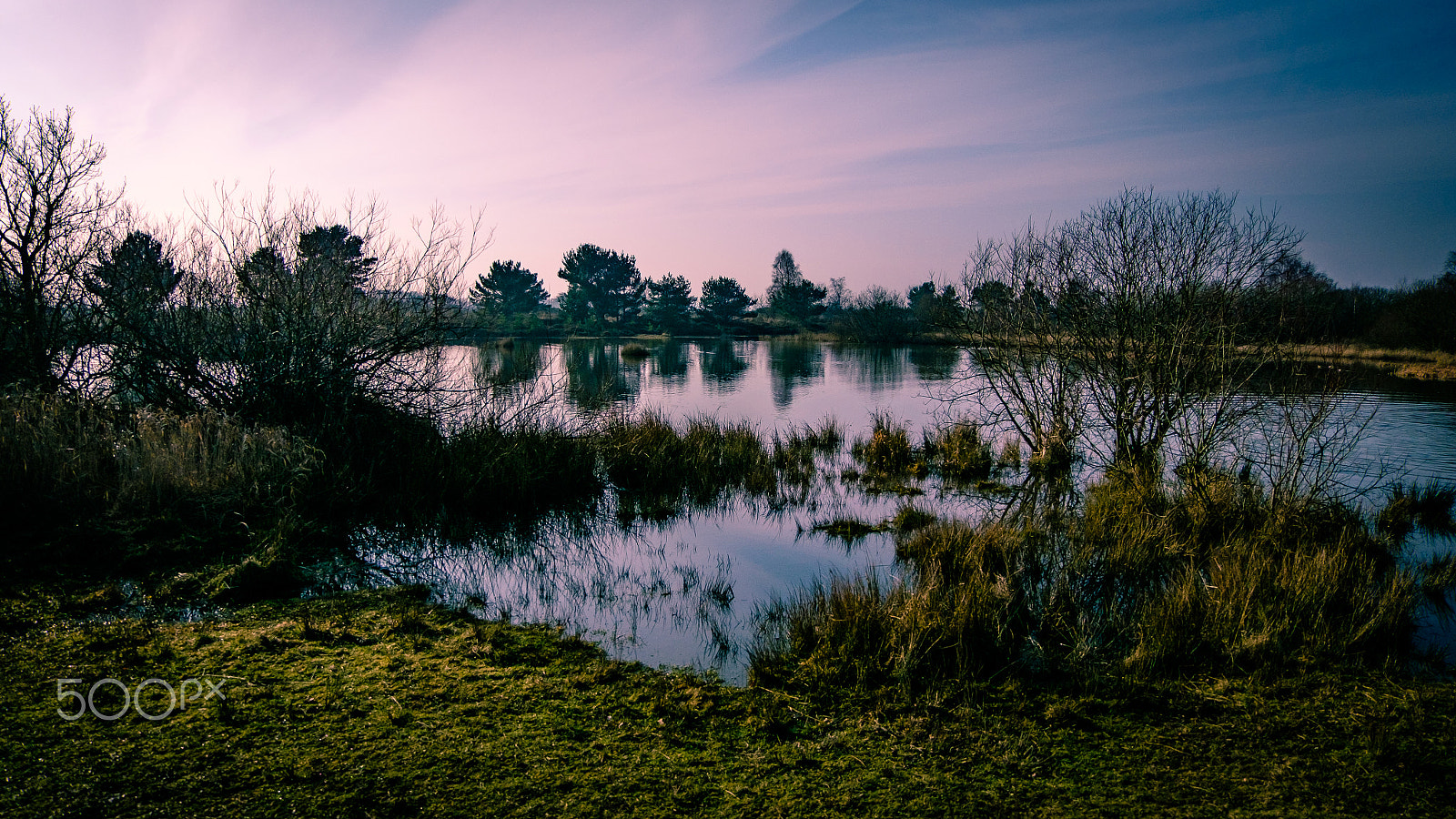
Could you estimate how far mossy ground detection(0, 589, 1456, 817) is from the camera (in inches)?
113

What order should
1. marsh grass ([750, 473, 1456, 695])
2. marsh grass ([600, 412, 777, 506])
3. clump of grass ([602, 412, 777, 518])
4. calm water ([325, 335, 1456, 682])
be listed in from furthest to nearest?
marsh grass ([600, 412, 777, 506])
clump of grass ([602, 412, 777, 518])
calm water ([325, 335, 1456, 682])
marsh grass ([750, 473, 1456, 695])

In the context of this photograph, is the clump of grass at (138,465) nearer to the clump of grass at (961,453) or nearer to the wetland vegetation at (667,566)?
the wetland vegetation at (667,566)

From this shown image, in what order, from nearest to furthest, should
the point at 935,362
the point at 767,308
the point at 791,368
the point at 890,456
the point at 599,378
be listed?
1. the point at 890,456
2. the point at 599,378
3. the point at 791,368
4. the point at 935,362
5. the point at 767,308

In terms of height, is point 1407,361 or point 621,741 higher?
point 1407,361

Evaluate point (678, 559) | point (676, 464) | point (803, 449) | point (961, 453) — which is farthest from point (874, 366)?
point (678, 559)

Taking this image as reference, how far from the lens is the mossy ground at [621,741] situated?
287 cm

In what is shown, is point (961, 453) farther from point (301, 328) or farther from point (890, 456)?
point (301, 328)

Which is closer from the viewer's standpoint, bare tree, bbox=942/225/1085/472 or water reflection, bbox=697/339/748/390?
bare tree, bbox=942/225/1085/472

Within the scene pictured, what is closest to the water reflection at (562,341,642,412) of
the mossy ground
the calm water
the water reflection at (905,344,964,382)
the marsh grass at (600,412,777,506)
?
the calm water

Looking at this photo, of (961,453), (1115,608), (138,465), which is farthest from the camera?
(961,453)

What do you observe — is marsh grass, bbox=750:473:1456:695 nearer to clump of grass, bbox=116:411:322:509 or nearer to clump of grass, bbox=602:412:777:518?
clump of grass, bbox=602:412:777:518

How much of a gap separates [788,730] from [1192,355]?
7.61 metres

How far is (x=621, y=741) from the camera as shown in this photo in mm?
3436

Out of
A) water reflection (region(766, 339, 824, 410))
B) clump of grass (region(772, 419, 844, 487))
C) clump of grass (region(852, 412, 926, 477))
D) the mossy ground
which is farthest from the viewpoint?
water reflection (region(766, 339, 824, 410))
